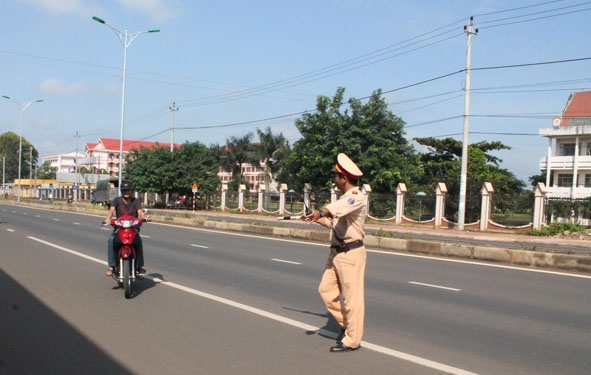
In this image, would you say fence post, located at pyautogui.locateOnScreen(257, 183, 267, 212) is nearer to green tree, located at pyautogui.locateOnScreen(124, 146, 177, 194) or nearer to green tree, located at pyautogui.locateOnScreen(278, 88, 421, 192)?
green tree, located at pyautogui.locateOnScreen(278, 88, 421, 192)

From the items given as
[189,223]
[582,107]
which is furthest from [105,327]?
[582,107]

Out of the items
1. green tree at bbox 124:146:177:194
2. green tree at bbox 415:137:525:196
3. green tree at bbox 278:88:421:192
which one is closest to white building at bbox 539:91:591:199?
green tree at bbox 415:137:525:196

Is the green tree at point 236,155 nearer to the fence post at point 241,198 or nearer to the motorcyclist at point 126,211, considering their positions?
the fence post at point 241,198

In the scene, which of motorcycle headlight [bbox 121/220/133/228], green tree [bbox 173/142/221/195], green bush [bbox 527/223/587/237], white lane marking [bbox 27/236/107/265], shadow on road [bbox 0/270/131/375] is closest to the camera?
shadow on road [bbox 0/270/131/375]

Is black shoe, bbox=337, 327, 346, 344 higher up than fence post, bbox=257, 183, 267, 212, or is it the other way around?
fence post, bbox=257, 183, 267, 212

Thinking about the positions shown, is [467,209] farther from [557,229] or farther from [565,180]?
[565,180]

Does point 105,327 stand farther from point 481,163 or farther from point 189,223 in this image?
point 481,163

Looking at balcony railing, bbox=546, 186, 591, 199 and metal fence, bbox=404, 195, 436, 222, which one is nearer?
metal fence, bbox=404, 195, 436, 222

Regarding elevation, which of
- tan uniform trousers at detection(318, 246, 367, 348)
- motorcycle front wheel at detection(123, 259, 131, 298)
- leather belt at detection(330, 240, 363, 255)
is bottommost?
motorcycle front wheel at detection(123, 259, 131, 298)

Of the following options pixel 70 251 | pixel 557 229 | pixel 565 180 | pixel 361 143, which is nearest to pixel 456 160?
pixel 565 180

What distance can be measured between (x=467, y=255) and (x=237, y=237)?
865 cm

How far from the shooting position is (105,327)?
5855 mm

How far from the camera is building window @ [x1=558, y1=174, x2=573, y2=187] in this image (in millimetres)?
43906

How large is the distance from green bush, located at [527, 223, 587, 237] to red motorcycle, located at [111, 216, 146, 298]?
2431 centimetres
